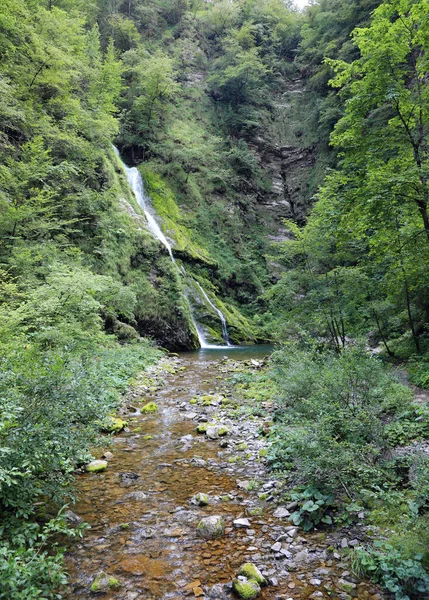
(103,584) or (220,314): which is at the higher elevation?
(103,584)

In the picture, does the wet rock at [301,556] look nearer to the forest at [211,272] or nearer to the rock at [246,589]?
the forest at [211,272]

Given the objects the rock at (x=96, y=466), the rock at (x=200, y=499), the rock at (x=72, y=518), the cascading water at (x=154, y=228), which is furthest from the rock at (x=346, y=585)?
Answer: the cascading water at (x=154, y=228)

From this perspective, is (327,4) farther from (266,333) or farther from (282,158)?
(266,333)

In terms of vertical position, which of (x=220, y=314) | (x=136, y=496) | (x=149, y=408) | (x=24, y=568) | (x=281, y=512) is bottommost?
(x=220, y=314)

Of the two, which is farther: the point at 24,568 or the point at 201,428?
the point at 201,428

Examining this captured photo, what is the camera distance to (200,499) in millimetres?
4047

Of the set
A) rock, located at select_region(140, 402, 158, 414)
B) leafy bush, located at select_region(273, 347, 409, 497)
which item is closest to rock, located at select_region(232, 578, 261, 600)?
leafy bush, located at select_region(273, 347, 409, 497)

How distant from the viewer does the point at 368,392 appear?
476 cm

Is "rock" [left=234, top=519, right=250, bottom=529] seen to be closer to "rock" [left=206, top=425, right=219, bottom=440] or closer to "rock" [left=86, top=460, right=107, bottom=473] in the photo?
"rock" [left=86, top=460, right=107, bottom=473]

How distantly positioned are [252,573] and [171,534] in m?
0.96

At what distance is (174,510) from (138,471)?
1112 mm

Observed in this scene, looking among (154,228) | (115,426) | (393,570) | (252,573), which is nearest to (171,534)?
(252,573)

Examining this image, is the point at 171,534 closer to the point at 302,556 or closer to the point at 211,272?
the point at 302,556

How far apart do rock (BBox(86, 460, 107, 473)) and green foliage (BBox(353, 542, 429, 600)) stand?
10.9 feet
